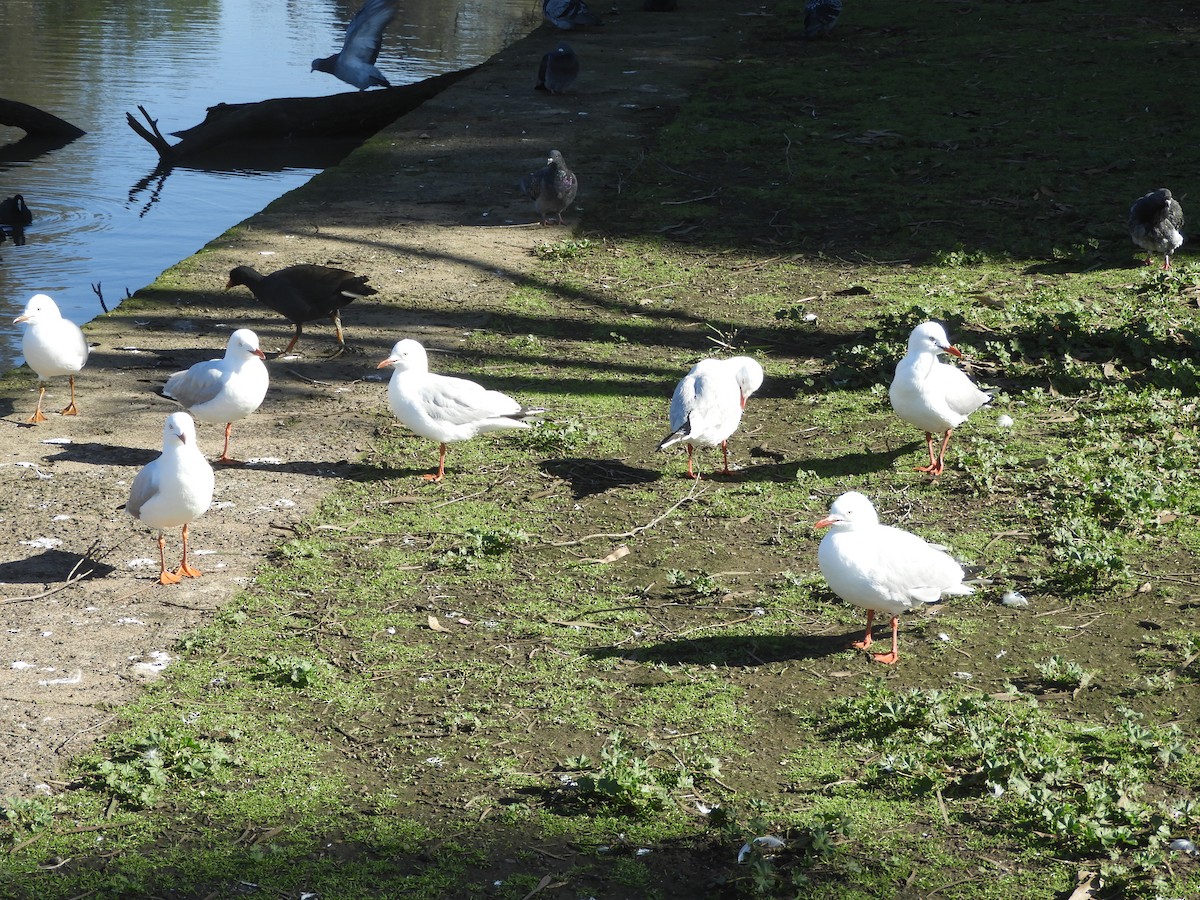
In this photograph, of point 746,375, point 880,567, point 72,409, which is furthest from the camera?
point 72,409

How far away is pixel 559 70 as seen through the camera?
14031 millimetres

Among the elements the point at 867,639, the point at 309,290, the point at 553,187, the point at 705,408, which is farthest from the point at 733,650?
the point at 553,187

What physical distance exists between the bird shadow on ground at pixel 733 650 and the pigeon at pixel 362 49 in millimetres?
10827

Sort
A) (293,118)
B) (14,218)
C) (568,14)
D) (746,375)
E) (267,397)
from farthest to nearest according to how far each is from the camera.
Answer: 1. (568,14)
2. (293,118)
3. (14,218)
4. (267,397)
5. (746,375)

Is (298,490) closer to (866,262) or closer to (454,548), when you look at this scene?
(454,548)

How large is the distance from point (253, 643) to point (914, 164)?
28.2 feet

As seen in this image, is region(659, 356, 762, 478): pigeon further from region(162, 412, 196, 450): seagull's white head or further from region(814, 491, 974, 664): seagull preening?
region(162, 412, 196, 450): seagull's white head

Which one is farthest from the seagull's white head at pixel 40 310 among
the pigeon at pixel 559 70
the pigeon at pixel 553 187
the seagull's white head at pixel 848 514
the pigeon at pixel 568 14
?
the pigeon at pixel 568 14

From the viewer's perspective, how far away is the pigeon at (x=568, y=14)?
1789 centimetres

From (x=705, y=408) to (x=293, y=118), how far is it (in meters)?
10.5

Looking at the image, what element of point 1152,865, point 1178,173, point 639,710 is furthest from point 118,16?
point 1152,865

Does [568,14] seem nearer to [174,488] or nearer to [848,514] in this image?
[174,488]

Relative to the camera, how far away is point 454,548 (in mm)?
5391

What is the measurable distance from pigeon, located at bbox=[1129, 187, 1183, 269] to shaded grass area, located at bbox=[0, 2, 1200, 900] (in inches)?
8.6
